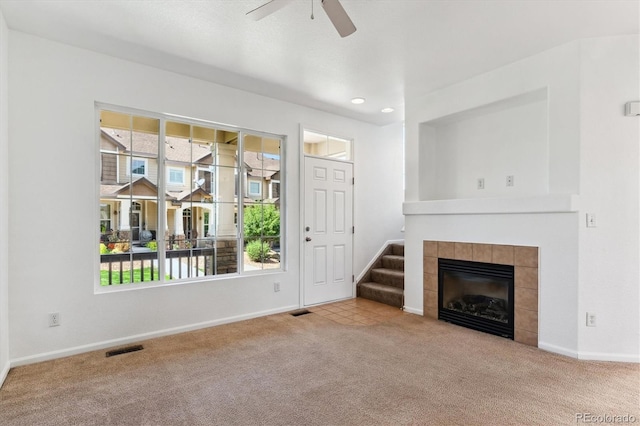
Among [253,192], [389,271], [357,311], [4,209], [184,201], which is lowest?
[357,311]

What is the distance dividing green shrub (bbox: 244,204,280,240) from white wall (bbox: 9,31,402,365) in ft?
2.38

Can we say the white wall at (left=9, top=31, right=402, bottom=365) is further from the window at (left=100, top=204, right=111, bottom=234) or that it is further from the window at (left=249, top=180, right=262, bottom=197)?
the window at (left=249, top=180, right=262, bottom=197)

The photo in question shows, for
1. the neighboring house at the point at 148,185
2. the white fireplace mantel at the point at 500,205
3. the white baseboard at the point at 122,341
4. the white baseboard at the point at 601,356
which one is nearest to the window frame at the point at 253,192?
the neighboring house at the point at 148,185

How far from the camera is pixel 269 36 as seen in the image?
276 cm

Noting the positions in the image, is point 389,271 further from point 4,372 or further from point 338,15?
point 4,372

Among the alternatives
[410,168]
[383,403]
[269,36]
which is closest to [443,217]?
[410,168]

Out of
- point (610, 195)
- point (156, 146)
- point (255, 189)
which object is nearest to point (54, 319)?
point (156, 146)

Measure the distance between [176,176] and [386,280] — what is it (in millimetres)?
3202

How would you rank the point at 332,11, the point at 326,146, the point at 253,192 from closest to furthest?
the point at 332,11
the point at 253,192
the point at 326,146

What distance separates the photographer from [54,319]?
9.36ft

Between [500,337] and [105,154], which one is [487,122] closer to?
[500,337]

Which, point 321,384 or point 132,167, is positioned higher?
point 132,167

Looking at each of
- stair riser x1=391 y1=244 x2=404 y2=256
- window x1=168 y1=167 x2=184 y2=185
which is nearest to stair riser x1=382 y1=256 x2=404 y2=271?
stair riser x1=391 y1=244 x2=404 y2=256

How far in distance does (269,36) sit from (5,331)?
3.09m
